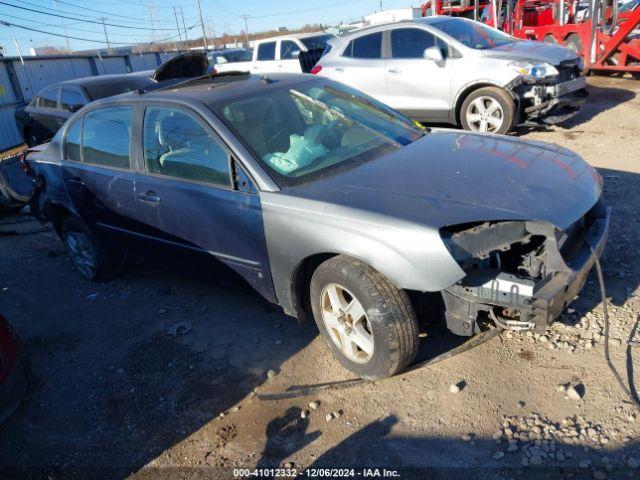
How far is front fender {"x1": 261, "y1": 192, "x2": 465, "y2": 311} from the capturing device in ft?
8.20

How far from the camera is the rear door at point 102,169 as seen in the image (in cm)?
399

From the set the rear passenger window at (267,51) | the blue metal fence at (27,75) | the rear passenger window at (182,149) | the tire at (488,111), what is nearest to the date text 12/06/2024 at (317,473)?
the rear passenger window at (182,149)

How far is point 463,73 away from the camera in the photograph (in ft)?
24.1

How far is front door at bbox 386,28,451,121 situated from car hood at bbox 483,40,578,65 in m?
0.72

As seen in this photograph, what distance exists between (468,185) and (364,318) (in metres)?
0.95

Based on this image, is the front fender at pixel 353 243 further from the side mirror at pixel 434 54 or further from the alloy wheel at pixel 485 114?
the side mirror at pixel 434 54

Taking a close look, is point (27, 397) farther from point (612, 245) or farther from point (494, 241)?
point (612, 245)

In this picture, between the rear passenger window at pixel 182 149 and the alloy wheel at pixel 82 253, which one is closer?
the rear passenger window at pixel 182 149

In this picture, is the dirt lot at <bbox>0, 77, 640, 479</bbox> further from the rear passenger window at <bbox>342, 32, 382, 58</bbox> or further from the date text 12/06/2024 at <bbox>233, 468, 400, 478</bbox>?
the rear passenger window at <bbox>342, 32, 382, 58</bbox>

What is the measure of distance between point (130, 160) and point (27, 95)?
1513cm

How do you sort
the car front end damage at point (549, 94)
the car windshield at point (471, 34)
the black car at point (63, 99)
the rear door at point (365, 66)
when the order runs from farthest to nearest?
the black car at point (63, 99) → the rear door at point (365, 66) → the car windshield at point (471, 34) → the car front end damage at point (549, 94)

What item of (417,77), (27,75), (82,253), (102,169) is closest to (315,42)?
(417,77)

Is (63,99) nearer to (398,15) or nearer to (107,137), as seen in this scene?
(107,137)

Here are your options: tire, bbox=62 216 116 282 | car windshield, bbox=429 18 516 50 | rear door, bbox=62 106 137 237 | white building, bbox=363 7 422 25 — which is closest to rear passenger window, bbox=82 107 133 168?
rear door, bbox=62 106 137 237
